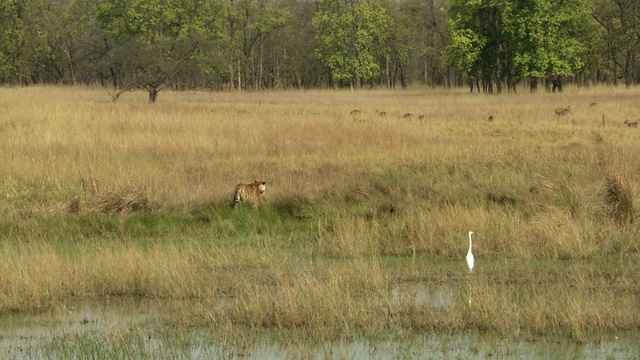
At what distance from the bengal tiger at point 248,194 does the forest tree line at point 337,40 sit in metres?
27.1

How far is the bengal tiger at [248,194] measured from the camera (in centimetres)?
1192

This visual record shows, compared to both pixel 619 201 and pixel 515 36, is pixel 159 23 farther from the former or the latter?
pixel 619 201

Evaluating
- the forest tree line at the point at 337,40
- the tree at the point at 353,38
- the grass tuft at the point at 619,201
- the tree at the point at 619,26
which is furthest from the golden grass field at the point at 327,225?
the tree at the point at 353,38

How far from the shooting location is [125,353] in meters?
6.22

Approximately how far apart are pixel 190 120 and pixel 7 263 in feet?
41.9

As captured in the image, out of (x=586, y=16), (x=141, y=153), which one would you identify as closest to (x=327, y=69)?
(x=586, y=16)

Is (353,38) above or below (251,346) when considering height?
above

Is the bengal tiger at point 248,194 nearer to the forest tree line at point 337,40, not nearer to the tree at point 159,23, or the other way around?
the forest tree line at point 337,40

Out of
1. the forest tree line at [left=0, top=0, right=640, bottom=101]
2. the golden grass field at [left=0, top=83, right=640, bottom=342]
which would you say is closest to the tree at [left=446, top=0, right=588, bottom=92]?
the forest tree line at [left=0, top=0, right=640, bottom=101]

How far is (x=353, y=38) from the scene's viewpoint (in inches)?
2520

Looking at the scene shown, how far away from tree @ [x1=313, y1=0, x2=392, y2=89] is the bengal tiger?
50.0m

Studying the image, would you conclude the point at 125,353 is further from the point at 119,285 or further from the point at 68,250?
the point at 68,250

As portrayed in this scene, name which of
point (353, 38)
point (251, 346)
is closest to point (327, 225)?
point (251, 346)

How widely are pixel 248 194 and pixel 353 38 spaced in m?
53.5
